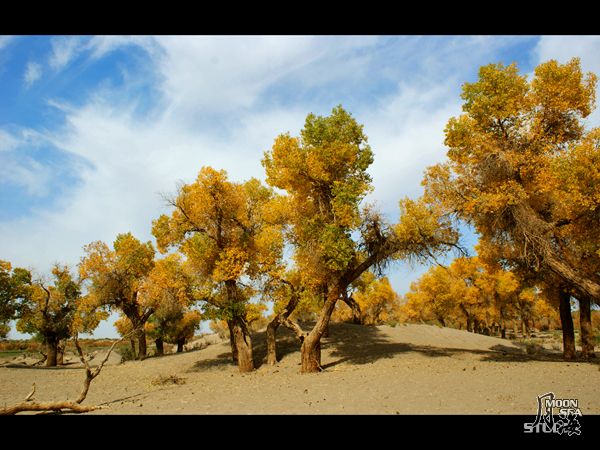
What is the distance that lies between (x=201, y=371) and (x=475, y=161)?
17002mm

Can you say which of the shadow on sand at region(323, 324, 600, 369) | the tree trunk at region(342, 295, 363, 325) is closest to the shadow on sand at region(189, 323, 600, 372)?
the shadow on sand at region(323, 324, 600, 369)

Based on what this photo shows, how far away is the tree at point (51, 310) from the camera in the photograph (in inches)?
1072

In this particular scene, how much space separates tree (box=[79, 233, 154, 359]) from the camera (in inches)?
1129

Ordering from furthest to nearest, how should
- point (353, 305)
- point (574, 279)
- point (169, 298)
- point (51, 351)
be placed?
point (51, 351) → point (353, 305) → point (169, 298) → point (574, 279)

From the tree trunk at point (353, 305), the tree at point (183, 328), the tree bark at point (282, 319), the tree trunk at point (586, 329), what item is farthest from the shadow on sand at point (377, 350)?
the tree at point (183, 328)

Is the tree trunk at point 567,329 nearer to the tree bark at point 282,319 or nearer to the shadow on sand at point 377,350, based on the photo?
the shadow on sand at point 377,350

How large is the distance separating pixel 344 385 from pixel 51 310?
85.0 feet

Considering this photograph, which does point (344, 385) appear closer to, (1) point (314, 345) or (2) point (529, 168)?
(1) point (314, 345)

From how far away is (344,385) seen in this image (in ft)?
38.4

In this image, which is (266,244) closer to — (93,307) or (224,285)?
(224,285)

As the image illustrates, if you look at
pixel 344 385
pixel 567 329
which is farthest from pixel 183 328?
pixel 567 329

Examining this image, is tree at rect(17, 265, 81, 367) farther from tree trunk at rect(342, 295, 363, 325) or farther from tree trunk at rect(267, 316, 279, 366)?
tree trunk at rect(342, 295, 363, 325)
